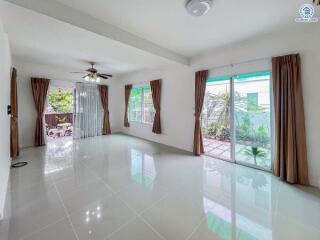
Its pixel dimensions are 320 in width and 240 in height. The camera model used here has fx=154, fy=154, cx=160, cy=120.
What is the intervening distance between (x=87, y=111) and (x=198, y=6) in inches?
224

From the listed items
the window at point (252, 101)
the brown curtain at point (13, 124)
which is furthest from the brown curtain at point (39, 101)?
the window at point (252, 101)

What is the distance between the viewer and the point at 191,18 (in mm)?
2393

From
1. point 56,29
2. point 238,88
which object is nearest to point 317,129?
point 238,88

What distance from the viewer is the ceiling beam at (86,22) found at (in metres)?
1.92

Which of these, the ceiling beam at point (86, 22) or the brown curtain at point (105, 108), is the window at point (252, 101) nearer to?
the ceiling beam at point (86, 22)

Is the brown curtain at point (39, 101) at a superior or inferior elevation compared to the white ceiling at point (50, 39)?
inferior

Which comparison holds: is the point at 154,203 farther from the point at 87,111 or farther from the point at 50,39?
the point at 87,111

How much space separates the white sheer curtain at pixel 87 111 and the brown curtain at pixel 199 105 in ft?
14.5

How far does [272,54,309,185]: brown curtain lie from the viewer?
2.60 meters

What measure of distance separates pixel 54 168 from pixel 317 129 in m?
4.94

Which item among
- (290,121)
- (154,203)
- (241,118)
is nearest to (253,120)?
(241,118)

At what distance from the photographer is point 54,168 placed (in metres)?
3.25

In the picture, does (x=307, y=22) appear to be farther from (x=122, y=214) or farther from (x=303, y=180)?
(x=122, y=214)

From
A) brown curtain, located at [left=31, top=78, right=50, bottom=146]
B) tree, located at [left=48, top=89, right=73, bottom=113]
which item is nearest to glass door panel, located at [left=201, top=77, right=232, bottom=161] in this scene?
brown curtain, located at [left=31, top=78, right=50, bottom=146]
